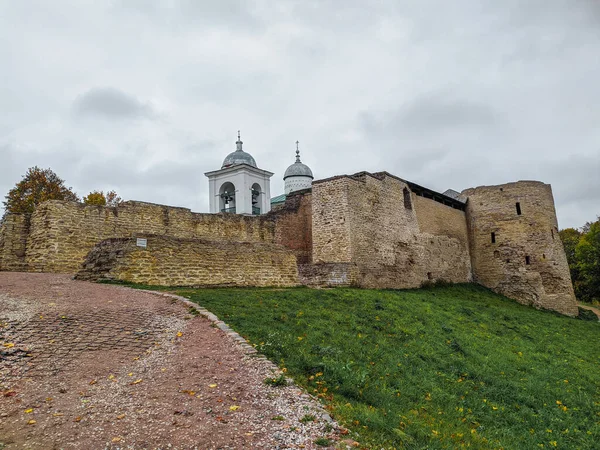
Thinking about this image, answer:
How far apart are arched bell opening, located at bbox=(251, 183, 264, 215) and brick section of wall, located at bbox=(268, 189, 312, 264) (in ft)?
76.0

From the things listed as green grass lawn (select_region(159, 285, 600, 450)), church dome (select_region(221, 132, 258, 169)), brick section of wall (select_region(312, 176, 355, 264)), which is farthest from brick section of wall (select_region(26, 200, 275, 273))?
church dome (select_region(221, 132, 258, 169))

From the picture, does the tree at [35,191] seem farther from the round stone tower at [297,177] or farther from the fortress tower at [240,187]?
the round stone tower at [297,177]

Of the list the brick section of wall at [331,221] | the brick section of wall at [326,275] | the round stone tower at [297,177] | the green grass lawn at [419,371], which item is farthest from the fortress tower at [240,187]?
the green grass lawn at [419,371]

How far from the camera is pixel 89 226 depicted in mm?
18828

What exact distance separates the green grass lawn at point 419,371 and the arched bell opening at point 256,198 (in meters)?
35.3

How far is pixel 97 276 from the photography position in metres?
14.3

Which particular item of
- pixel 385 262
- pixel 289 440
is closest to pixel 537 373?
pixel 289 440

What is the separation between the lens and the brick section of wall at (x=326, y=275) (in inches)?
782

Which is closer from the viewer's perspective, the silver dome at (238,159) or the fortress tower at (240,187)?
the fortress tower at (240,187)

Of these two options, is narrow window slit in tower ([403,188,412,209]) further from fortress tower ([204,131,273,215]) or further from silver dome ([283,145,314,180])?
silver dome ([283,145,314,180])

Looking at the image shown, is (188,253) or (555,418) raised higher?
(188,253)

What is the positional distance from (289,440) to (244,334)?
3512 millimetres

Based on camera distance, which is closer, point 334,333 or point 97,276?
point 334,333

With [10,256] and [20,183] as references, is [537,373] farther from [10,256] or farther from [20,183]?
[20,183]
